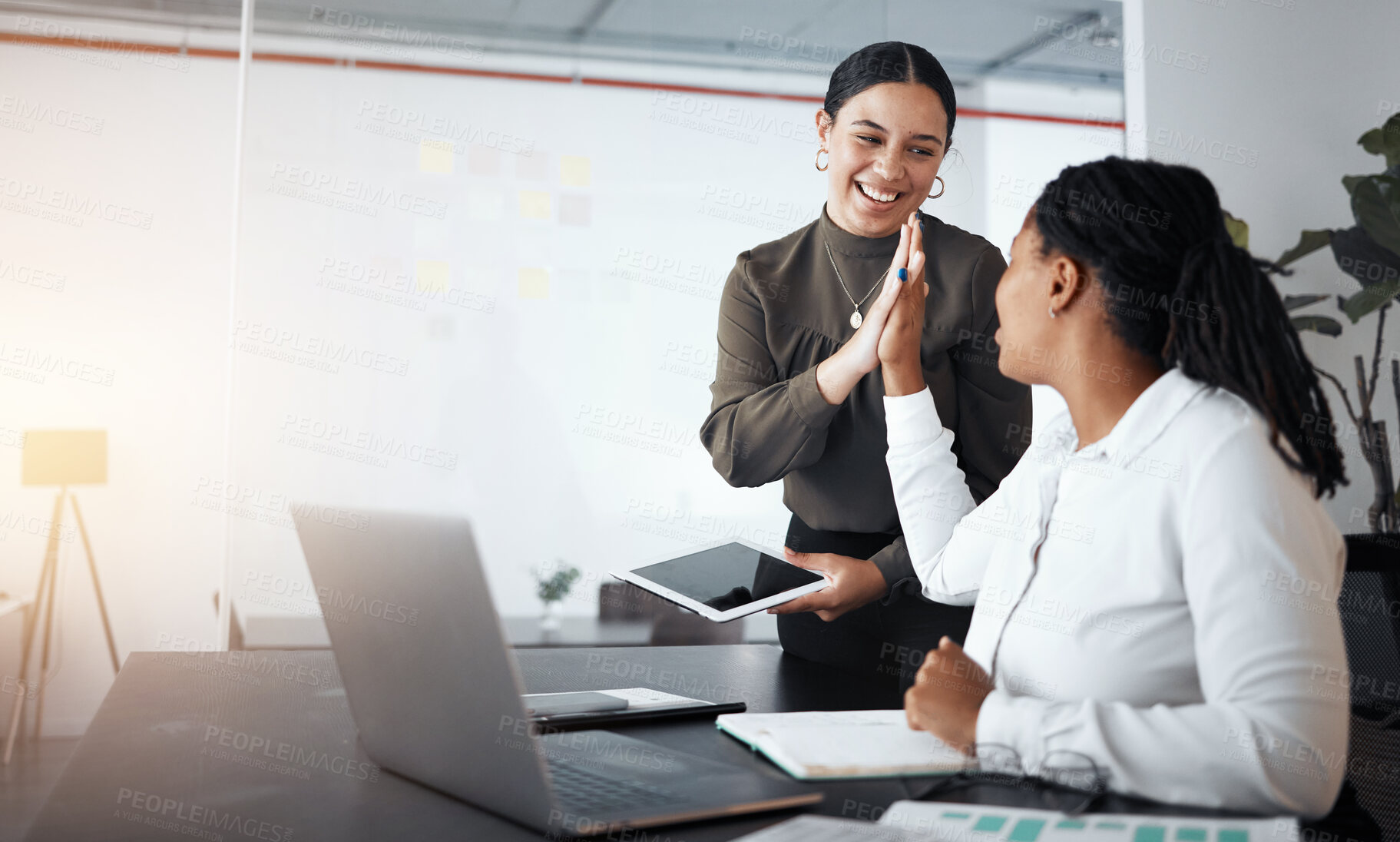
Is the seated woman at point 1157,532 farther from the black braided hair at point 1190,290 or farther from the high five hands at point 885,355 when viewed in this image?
the high five hands at point 885,355

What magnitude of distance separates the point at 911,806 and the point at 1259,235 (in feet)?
12.7

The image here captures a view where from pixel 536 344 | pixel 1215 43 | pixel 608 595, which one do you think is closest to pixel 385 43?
pixel 536 344

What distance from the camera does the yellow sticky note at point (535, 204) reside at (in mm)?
3812

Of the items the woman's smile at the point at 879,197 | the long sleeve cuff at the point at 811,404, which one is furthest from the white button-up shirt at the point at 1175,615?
the woman's smile at the point at 879,197

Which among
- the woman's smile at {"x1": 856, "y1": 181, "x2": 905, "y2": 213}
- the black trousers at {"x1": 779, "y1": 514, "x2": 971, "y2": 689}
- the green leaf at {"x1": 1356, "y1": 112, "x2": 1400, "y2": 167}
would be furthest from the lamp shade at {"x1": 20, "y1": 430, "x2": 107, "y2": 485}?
the green leaf at {"x1": 1356, "y1": 112, "x2": 1400, "y2": 167}

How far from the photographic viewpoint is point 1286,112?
3.96 m

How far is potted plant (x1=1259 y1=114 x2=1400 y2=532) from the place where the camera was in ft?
11.5

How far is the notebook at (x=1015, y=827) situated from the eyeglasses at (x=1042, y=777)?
0.04 m

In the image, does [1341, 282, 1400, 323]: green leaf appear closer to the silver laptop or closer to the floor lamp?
the silver laptop

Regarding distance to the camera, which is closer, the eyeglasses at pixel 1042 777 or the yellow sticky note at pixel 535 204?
the eyeglasses at pixel 1042 777

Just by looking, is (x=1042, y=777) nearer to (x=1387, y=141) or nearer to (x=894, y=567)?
(x=894, y=567)

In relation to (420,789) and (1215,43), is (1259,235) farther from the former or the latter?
(420,789)

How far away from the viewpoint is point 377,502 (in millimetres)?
3662

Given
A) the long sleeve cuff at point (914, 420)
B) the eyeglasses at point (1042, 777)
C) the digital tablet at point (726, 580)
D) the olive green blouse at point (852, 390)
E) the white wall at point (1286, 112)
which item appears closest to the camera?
the eyeglasses at point (1042, 777)
